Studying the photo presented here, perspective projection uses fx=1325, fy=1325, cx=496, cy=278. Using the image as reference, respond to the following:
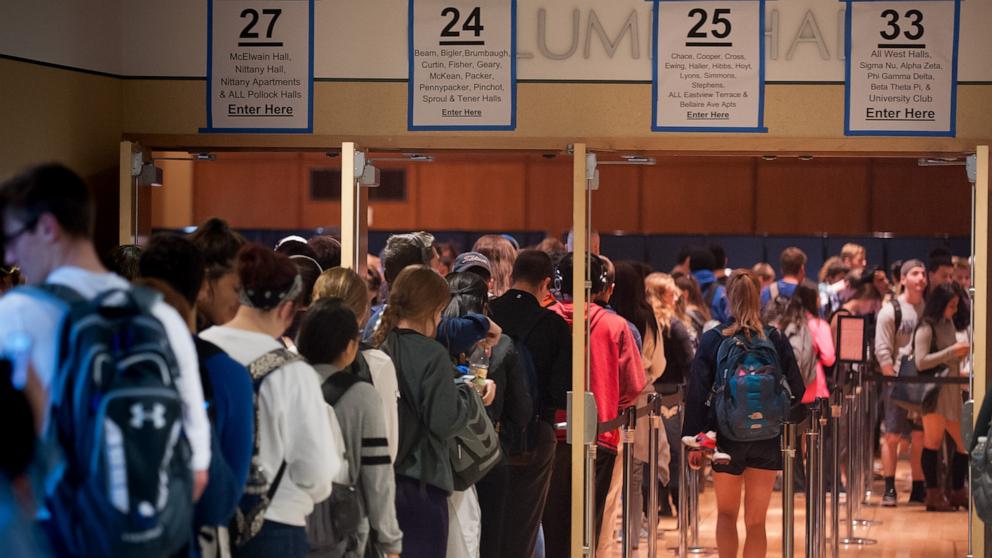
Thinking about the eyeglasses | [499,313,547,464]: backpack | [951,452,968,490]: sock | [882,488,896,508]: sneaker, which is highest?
the eyeglasses

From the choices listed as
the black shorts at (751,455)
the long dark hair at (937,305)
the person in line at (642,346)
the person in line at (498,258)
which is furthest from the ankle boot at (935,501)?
the person in line at (498,258)

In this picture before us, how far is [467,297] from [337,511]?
5.89 ft

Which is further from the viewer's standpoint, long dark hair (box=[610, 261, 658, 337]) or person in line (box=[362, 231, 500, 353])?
long dark hair (box=[610, 261, 658, 337])

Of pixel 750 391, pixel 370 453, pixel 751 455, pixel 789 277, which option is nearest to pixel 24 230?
pixel 370 453

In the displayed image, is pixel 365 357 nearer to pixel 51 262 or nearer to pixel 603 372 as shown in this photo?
pixel 51 262

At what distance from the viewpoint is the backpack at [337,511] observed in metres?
3.48

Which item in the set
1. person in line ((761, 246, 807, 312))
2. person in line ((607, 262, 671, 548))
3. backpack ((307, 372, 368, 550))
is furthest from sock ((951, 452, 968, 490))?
backpack ((307, 372, 368, 550))

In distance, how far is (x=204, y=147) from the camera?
518 centimetres

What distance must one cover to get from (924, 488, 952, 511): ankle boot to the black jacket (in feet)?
13.3

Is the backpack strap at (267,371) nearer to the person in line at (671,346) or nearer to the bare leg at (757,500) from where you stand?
the bare leg at (757,500)

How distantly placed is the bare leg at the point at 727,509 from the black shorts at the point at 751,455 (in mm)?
47

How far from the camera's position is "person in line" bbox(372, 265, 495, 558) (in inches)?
170

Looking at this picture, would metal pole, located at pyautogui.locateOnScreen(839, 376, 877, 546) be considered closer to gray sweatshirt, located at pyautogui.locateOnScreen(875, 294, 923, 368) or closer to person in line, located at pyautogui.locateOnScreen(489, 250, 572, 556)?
gray sweatshirt, located at pyautogui.locateOnScreen(875, 294, 923, 368)

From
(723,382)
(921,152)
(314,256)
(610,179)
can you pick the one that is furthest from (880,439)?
(314,256)
